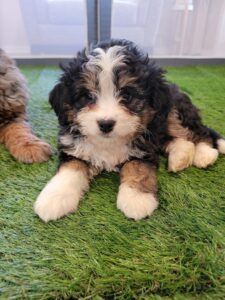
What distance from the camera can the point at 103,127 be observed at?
1.41m

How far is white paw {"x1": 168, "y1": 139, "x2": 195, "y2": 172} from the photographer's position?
180 centimetres

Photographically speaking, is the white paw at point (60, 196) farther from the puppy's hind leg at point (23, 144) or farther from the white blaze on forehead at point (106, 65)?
the white blaze on forehead at point (106, 65)

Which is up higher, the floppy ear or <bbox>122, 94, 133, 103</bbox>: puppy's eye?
<bbox>122, 94, 133, 103</bbox>: puppy's eye

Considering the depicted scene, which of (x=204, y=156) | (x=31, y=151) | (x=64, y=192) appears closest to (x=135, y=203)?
(x=64, y=192)

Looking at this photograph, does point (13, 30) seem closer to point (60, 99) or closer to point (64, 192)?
point (60, 99)

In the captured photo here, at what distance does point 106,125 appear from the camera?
55.2 inches

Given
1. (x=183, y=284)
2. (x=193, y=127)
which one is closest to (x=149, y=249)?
(x=183, y=284)

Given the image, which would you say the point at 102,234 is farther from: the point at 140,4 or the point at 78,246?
the point at 140,4

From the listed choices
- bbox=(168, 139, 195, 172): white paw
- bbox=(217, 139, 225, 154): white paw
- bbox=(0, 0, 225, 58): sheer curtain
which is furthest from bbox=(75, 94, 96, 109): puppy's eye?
bbox=(0, 0, 225, 58): sheer curtain

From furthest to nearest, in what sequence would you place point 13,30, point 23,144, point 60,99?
point 13,30, point 23,144, point 60,99

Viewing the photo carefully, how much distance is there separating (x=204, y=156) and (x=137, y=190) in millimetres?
582

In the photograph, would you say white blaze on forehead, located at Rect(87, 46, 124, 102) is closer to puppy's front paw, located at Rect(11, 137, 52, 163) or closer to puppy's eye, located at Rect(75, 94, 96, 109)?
puppy's eye, located at Rect(75, 94, 96, 109)

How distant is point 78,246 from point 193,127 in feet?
3.86

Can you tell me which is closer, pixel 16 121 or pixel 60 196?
pixel 60 196
